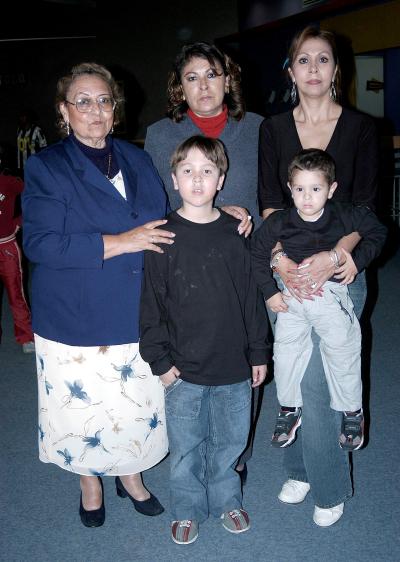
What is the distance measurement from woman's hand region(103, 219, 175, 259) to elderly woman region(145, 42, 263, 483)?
40 centimetres

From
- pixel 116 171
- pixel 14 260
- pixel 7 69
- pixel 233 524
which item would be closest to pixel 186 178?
pixel 116 171

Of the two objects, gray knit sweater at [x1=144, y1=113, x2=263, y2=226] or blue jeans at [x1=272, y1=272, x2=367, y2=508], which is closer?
blue jeans at [x1=272, y1=272, x2=367, y2=508]

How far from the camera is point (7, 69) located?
13180mm

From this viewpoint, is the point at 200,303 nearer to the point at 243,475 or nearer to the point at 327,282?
the point at 327,282

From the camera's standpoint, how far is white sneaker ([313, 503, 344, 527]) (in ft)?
7.15

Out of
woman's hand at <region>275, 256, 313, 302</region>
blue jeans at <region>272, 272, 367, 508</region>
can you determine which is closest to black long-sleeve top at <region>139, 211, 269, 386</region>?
woman's hand at <region>275, 256, 313, 302</region>

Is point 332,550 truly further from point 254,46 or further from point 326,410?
point 254,46

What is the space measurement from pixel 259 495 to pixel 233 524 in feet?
0.98

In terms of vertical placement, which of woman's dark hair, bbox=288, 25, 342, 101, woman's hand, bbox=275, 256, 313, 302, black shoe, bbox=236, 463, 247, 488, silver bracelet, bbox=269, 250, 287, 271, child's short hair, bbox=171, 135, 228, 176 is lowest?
black shoe, bbox=236, 463, 247, 488

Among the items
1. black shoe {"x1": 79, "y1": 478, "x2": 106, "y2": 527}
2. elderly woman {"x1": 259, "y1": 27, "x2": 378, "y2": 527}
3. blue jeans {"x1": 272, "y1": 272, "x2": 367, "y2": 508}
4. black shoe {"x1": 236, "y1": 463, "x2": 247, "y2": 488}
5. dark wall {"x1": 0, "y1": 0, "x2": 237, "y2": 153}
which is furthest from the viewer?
dark wall {"x1": 0, "y1": 0, "x2": 237, "y2": 153}

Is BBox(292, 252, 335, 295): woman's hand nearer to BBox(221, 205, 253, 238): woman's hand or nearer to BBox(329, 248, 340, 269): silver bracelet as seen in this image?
BBox(329, 248, 340, 269): silver bracelet

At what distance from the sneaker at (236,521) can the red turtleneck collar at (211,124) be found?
57.0 inches

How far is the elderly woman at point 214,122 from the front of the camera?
84.7 inches

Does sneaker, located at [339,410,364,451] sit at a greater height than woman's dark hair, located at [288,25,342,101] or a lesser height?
lesser
